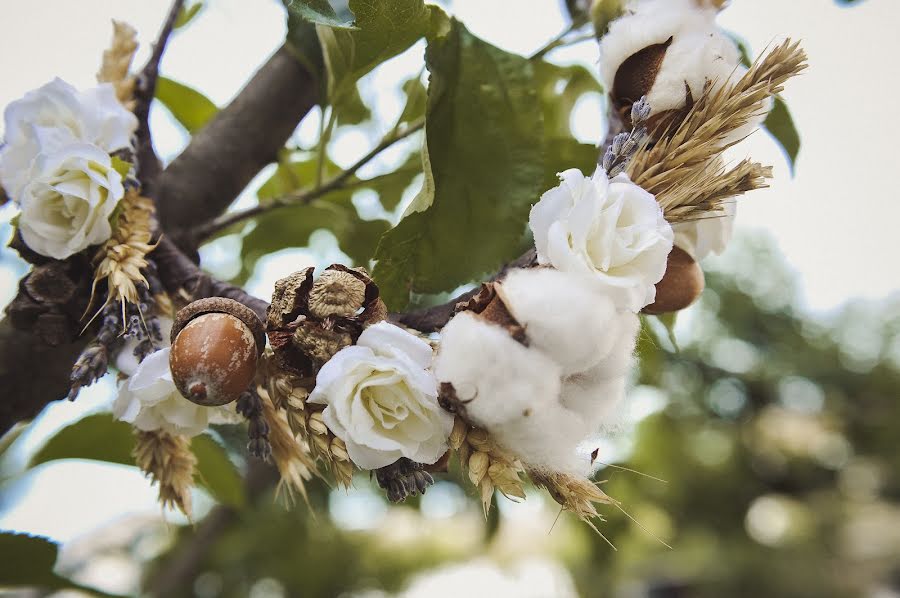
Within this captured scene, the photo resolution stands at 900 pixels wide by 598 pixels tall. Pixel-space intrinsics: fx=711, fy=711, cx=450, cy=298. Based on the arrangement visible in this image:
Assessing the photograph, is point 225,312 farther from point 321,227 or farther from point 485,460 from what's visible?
point 321,227

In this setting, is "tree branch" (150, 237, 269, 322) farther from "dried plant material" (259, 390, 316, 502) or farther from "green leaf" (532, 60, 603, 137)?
"green leaf" (532, 60, 603, 137)

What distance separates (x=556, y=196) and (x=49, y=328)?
18 cm

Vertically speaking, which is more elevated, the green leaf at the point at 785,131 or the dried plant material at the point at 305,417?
the dried plant material at the point at 305,417

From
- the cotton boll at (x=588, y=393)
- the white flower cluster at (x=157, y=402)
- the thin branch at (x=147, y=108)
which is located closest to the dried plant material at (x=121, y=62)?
the thin branch at (x=147, y=108)

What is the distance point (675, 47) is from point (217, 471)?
1.08 ft

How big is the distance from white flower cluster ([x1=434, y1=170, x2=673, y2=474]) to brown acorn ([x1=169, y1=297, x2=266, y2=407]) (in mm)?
55

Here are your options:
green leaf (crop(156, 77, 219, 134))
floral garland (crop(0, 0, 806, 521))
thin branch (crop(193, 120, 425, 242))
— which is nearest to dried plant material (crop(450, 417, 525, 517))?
floral garland (crop(0, 0, 806, 521))

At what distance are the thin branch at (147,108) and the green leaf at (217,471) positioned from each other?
155mm

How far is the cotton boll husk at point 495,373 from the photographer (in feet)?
0.55

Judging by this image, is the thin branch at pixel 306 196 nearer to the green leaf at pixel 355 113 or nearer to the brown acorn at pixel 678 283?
the green leaf at pixel 355 113

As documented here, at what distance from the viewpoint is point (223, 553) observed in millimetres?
1272

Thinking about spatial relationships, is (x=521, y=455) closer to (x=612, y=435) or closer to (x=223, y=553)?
(x=612, y=435)

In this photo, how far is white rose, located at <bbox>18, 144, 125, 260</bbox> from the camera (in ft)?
0.78

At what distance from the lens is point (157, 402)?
0.73 feet
